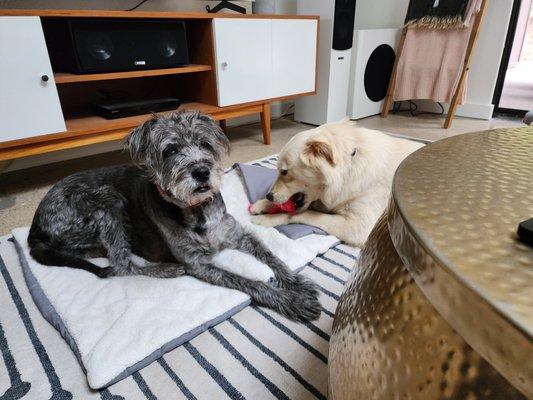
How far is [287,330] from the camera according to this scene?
1.11 metres

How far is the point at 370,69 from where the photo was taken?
3.74 m

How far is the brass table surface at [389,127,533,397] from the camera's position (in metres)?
0.22

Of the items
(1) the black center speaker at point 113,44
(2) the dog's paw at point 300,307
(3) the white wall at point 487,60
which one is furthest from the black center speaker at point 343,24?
(2) the dog's paw at point 300,307

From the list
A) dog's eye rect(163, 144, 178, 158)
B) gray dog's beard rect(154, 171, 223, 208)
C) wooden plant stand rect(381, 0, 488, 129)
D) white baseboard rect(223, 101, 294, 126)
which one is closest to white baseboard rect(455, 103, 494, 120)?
wooden plant stand rect(381, 0, 488, 129)

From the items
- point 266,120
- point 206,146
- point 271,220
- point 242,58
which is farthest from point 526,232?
point 266,120

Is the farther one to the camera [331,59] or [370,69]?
[370,69]

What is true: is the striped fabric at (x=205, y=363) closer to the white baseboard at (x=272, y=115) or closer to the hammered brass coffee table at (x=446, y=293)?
the hammered brass coffee table at (x=446, y=293)

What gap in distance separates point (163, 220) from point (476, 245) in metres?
1.18

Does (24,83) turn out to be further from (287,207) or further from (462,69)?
(462,69)

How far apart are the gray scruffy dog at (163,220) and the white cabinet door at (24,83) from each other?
67 cm

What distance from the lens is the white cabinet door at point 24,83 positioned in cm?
171

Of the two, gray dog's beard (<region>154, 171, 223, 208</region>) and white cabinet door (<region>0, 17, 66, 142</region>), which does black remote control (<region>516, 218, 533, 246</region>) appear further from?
white cabinet door (<region>0, 17, 66, 142</region>)

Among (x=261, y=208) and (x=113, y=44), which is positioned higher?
(x=113, y=44)

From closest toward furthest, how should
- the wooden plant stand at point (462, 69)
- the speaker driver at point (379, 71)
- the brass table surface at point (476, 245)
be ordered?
1. the brass table surface at point (476, 245)
2. the wooden plant stand at point (462, 69)
3. the speaker driver at point (379, 71)
